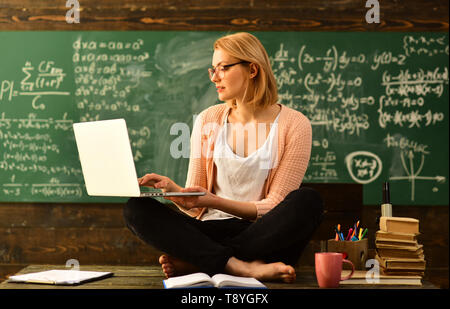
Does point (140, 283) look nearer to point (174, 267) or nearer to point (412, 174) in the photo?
point (174, 267)

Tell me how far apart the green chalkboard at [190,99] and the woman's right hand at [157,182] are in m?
1.42

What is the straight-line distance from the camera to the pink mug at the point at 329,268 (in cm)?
149

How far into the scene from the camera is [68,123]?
3.08 metres

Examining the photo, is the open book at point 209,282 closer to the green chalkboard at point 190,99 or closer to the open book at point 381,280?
the open book at point 381,280

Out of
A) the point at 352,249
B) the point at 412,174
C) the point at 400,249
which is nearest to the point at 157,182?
the point at 352,249

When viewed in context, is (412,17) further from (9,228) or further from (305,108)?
(9,228)

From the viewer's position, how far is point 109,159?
154 centimetres

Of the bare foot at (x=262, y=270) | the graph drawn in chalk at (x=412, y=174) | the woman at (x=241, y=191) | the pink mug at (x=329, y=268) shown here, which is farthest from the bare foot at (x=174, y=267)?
the graph drawn in chalk at (x=412, y=174)

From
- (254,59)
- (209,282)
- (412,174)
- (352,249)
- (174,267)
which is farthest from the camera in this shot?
(412,174)

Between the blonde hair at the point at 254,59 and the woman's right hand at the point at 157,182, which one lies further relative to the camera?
the blonde hair at the point at 254,59

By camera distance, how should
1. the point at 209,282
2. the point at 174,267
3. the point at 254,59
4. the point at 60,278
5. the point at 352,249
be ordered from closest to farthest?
1. the point at 209,282
2. the point at 60,278
3. the point at 174,267
4. the point at 352,249
5. the point at 254,59

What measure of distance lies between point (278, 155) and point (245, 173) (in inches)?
5.0

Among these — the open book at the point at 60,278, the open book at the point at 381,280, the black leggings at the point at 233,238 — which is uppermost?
the black leggings at the point at 233,238
